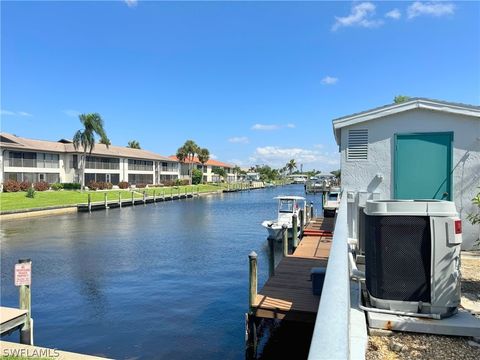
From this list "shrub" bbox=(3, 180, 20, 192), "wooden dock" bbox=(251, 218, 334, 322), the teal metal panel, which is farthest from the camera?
"shrub" bbox=(3, 180, 20, 192)

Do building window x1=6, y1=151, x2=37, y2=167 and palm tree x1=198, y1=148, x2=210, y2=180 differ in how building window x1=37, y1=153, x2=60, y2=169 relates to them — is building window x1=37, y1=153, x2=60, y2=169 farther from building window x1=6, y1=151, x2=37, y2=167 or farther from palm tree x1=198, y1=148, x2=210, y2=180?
palm tree x1=198, y1=148, x2=210, y2=180

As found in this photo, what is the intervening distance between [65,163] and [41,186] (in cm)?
961

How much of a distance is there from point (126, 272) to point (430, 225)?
1596 cm

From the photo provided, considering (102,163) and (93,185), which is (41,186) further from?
(102,163)

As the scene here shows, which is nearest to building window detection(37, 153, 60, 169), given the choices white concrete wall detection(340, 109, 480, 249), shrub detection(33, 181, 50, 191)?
shrub detection(33, 181, 50, 191)

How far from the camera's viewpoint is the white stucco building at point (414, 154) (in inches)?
345

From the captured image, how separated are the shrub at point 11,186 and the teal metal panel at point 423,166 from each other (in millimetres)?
50633

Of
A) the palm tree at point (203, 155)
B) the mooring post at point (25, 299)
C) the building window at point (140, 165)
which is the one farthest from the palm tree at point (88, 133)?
the mooring post at point (25, 299)

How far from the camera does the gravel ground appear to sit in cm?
383

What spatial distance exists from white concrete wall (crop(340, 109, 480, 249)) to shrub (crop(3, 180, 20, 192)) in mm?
49478

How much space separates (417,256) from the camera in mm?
4434

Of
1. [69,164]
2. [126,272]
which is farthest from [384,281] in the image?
[69,164]

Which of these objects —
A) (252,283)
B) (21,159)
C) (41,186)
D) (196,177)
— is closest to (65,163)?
(21,159)

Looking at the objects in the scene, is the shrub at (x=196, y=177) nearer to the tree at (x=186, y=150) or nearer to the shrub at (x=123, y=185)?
the tree at (x=186, y=150)
